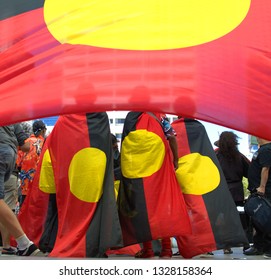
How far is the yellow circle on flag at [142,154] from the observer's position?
179 inches

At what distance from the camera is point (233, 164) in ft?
20.0

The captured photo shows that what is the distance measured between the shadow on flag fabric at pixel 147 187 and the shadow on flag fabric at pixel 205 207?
225mm

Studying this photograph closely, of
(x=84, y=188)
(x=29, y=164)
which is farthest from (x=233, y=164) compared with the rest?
(x=84, y=188)

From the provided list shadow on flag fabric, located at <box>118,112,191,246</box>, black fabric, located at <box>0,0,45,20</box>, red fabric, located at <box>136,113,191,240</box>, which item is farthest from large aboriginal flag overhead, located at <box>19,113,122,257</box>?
black fabric, located at <box>0,0,45,20</box>

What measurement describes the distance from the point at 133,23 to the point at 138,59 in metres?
0.16

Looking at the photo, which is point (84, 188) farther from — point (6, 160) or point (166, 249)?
point (166, 249)

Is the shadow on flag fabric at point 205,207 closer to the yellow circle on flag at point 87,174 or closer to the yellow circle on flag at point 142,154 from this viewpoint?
the yellow circle on flag at point 142,154

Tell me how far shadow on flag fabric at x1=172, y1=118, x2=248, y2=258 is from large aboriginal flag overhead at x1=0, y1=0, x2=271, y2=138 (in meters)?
2.54

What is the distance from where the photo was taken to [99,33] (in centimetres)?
225

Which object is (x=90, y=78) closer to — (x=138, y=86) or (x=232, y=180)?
(x=138, y=86)

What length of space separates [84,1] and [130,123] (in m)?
2.41

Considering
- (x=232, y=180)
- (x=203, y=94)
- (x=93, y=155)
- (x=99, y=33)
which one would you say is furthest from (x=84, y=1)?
(x=232, y=180)

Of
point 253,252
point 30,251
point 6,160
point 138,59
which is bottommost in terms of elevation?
point 253,252

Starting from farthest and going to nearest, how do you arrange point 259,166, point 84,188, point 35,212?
point 259,166, point 35,212, point 84,188
